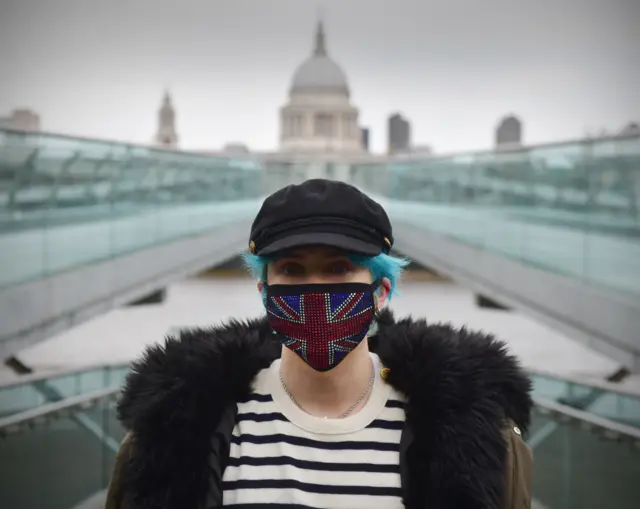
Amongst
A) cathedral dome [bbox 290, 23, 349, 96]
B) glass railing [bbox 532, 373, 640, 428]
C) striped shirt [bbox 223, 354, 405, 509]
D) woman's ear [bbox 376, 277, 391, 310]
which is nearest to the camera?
striped shirt [bbox 223, 354, 405, 509]

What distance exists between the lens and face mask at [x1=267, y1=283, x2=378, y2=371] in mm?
2230

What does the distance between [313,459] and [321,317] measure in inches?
13.7

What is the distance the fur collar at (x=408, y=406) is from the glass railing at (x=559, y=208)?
3.79 metres

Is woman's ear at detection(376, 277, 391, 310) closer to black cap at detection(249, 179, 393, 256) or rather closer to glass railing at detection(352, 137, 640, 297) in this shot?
black cap at detection(249, 179, 393, 256)

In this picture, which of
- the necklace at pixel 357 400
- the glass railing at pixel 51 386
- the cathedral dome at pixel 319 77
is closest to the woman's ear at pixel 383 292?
the necklace at pixel 357 400

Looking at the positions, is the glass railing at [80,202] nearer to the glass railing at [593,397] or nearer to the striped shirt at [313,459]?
the glass railing at [593,397]

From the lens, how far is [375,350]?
8.20 feet

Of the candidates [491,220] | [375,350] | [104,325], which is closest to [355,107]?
[104,325]

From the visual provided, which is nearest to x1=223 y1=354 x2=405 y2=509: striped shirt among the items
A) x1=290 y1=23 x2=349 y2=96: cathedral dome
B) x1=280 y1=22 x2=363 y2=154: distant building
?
x1=280 y1=22 x2=363 y2=154: distant building

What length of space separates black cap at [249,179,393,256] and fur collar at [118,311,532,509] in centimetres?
31

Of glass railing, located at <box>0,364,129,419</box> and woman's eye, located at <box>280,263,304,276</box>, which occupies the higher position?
woman's eye, located at <box>280,263,304,276</box>

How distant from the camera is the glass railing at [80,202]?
6.46 m

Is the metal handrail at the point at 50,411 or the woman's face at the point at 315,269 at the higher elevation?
the woman's face at the point at 315,269

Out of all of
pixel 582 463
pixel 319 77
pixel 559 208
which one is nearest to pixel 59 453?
pixel 582 463
